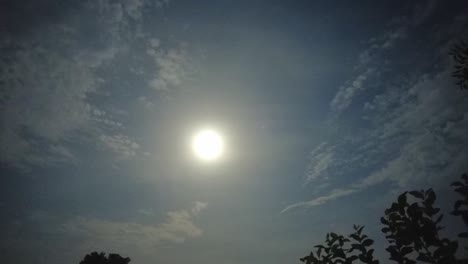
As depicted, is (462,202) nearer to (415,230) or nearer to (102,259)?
(415,230)

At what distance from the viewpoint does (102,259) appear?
40.2m

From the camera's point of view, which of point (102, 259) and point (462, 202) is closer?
point (462, 202)

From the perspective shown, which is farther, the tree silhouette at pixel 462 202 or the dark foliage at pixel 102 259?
the dark foliage at pixel 102 259

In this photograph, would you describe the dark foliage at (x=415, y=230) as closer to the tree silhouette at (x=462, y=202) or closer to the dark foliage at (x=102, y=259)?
the tree silhouette at (x=462, y=202)

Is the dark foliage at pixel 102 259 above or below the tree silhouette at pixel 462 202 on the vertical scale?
above

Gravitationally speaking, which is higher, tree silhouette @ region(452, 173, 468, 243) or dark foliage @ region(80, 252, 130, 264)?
dark foliage @ region(80, 252, 130, 264)

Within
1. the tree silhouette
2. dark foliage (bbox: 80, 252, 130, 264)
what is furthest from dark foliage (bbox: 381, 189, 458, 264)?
dark foliage (bbox: 80, 252, 130, 264)

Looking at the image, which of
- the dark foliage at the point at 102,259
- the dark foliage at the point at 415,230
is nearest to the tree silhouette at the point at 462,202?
the dark foliage at the point at 415,230

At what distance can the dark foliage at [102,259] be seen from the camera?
39562 mm

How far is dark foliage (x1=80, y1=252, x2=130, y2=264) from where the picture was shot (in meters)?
A: 39.6

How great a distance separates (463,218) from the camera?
11.6 ft

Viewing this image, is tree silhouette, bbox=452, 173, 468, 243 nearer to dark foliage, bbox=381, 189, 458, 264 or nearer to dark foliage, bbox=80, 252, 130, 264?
dark foliage, bbox=381, 189, 458, 264

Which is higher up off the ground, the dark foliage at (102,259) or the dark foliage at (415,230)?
the dark foliage at (102,259)

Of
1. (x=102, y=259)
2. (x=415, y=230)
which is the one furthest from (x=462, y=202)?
(x=102, y=259)
